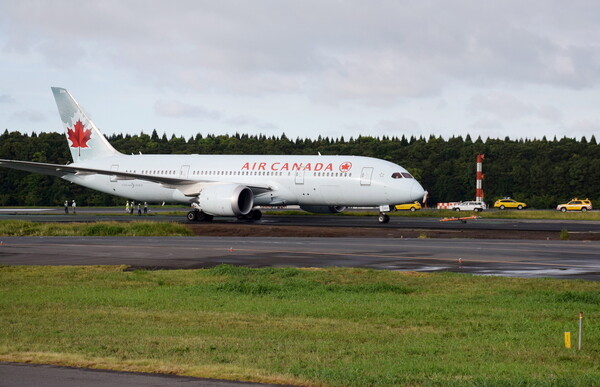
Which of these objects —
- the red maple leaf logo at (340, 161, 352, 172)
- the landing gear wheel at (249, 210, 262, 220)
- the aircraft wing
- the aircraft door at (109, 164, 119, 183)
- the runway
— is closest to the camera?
the runway

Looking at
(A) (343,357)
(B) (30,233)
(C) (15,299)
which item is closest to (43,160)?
(B) (30,233)

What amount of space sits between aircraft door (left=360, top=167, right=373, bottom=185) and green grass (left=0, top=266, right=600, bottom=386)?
101 feet

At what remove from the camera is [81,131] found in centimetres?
6831

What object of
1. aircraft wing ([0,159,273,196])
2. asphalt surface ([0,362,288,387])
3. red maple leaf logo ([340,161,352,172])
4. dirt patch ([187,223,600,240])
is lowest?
asphalt surface ([0,362,288,387])

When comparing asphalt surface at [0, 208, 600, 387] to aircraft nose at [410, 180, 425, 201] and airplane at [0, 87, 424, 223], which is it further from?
airplane at [0, 87, 424, 223]

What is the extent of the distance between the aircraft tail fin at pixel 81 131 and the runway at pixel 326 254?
1028 inches

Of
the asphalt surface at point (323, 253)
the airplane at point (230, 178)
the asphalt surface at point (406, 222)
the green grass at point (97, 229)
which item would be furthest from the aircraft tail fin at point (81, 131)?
the asphalt surface at point (323, 253)

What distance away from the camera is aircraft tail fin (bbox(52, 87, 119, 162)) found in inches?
2689

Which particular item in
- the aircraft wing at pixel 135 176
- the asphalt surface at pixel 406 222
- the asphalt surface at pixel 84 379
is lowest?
the asphalt surface at pixel 84 379

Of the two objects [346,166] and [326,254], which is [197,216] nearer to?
[346,166]

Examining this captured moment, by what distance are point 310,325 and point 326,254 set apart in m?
17.1

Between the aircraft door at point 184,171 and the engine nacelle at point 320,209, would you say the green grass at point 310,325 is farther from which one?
the aircraft door at point 184,171

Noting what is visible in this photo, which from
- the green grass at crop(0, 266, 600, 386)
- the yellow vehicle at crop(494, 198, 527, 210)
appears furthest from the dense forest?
the green grass at crop(0, 266, 600, 386)

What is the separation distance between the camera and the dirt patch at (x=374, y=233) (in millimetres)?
43906
